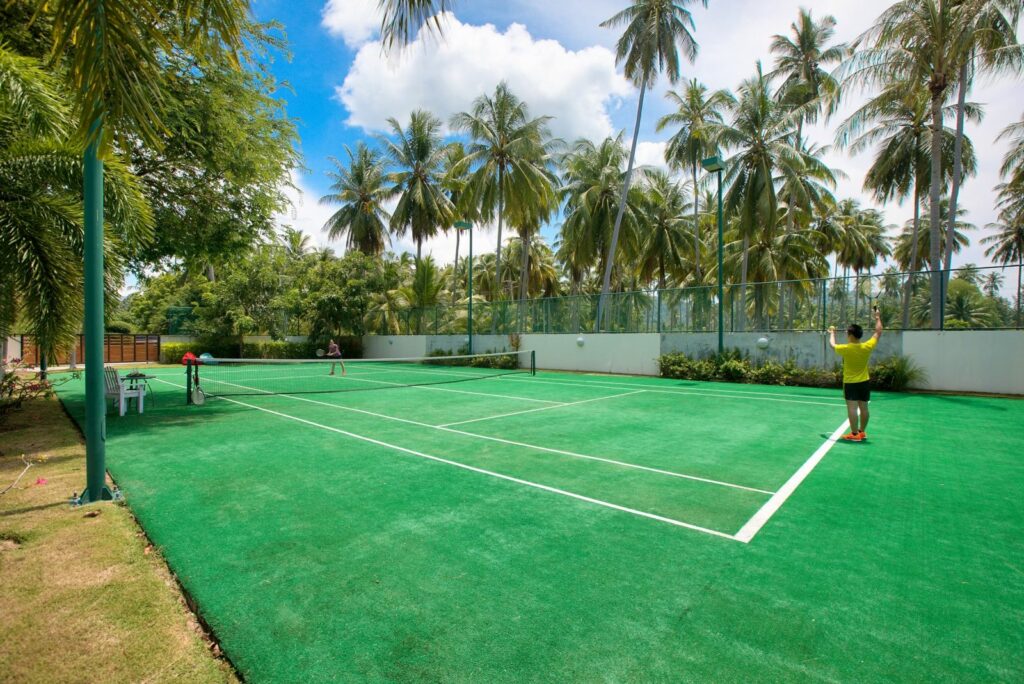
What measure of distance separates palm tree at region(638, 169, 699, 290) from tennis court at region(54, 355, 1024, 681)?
28.4 metres

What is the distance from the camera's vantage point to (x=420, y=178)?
35781 millimetres

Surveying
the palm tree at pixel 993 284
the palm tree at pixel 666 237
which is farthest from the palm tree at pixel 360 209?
the palm tree at pixel 993 284

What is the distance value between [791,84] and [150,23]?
37.2m

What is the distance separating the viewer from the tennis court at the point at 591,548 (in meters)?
2.71

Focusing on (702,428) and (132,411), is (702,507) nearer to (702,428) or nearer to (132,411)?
(702,428)

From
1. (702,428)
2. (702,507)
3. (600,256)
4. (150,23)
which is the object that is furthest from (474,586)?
(600,256)

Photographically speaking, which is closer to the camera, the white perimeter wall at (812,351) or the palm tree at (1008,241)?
the white perimeter wall at (812,351)

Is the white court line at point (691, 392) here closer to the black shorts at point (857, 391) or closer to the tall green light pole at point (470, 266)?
the black shorts at point (857, 391)

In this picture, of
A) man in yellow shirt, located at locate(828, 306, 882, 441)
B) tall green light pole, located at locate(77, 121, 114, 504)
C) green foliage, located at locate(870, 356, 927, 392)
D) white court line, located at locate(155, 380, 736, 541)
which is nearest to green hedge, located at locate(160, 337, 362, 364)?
white court line, located at locate(155, 380, 736, 541)

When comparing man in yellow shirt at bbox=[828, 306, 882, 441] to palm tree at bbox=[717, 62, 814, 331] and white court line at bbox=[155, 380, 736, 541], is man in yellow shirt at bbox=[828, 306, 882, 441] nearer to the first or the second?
white court line at bbox=[155, 380, 736, 541]

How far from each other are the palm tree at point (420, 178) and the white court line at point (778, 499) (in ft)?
103

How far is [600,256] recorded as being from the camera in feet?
111

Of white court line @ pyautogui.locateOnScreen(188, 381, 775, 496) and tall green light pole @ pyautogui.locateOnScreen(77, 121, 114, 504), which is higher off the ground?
tall green light pole @ pyautogui.locateOnScreen(77, 121, 114, 504)

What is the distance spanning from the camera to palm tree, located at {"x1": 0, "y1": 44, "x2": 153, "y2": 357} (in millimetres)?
6094
